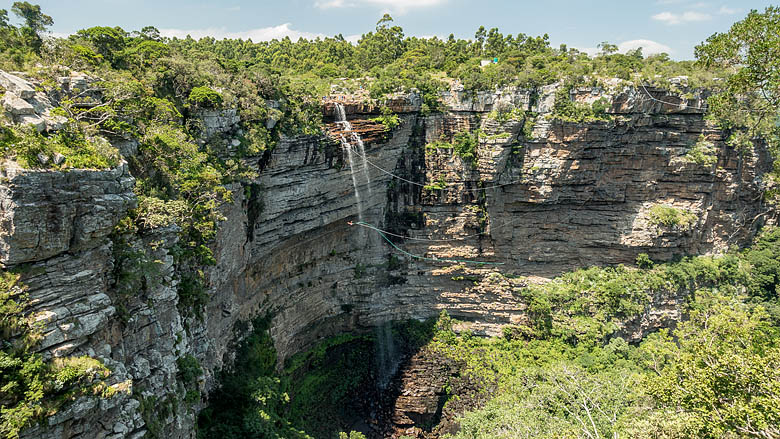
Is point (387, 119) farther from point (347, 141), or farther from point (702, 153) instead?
point (702, 153)

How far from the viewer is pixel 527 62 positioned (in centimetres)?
2412

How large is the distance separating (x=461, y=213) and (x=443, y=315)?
6.35 m

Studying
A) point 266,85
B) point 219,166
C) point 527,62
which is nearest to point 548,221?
point 527,62

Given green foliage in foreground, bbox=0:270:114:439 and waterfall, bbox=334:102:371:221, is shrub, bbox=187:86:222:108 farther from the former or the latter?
green foliage in foreground, bbox=0:270:114:439

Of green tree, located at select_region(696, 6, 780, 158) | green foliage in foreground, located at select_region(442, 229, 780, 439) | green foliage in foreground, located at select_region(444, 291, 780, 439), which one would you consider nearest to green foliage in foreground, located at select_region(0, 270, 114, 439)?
green foliage in foreground, located at select_region(444, 291, 780, 439)

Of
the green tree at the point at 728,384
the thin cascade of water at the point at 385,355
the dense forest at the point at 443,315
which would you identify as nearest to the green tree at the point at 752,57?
the dense forest at the point at 443,315

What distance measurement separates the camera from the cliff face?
56.9ft

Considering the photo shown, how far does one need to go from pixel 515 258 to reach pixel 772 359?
16.5 m

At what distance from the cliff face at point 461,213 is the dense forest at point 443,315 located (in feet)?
3.25

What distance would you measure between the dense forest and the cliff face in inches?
38.9

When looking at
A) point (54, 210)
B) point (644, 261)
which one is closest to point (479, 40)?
point (644, 261)

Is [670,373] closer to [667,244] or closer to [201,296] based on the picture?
[201,296]

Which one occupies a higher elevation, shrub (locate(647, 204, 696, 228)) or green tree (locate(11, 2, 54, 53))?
green tree (locate(11, 2, 54, 53))

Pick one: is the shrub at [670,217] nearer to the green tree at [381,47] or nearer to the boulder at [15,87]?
the green tree at [381,47]
